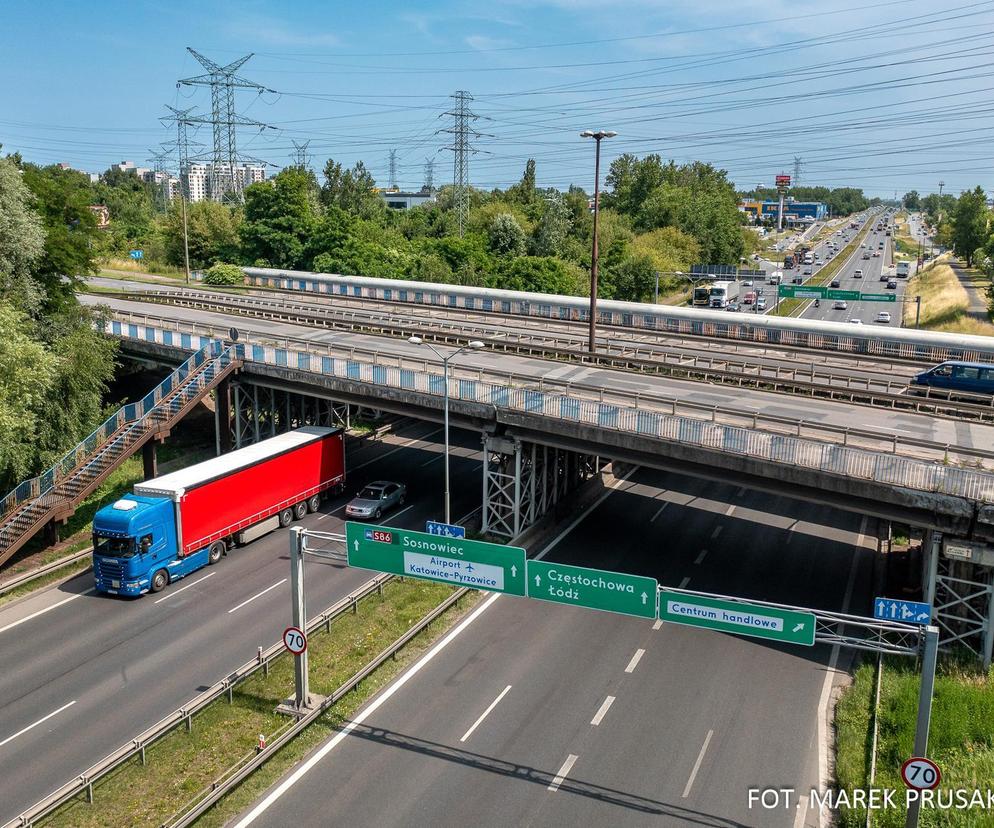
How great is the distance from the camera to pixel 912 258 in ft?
584

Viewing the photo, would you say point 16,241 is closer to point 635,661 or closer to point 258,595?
point 258,595

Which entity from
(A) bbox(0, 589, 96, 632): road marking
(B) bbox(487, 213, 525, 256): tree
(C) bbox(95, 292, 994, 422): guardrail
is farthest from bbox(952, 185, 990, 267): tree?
(A) bbox(0, 589, 96, 632): road marking

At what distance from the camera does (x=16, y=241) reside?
40.6 m

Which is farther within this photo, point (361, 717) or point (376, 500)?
point (376, 500)

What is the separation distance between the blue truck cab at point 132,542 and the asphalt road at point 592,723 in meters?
11.7

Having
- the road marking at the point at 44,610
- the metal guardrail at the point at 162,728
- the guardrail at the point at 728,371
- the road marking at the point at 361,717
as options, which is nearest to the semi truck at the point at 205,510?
the road marking at the point at 44,610

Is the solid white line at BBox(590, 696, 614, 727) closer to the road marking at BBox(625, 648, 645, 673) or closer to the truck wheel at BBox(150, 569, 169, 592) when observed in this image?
the road marking at BBox(625, 648, 645, 673)

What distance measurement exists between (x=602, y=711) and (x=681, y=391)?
60.7 feet

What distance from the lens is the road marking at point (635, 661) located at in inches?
997

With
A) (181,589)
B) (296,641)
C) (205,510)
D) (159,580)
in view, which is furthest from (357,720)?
(205,510)

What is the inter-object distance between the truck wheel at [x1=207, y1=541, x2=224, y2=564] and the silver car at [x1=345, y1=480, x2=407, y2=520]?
19.1 feet

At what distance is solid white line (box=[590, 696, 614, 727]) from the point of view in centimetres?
2252

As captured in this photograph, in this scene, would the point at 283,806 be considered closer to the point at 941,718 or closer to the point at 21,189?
the point at 941,718

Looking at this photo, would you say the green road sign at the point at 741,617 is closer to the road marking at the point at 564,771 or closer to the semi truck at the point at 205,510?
the road marking at the point at 564,771
